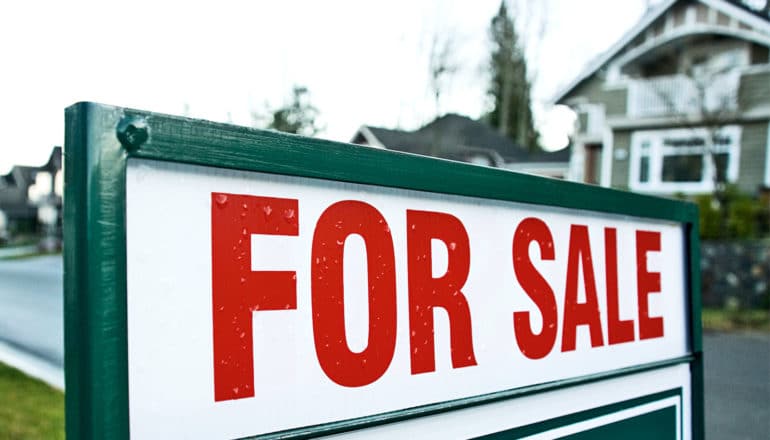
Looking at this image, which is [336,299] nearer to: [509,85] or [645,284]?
[645,284]

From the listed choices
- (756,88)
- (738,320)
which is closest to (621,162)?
(756,88)

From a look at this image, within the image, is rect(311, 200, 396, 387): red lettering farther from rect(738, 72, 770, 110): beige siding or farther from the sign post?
rect(738, 72, 770, 110): beige siding

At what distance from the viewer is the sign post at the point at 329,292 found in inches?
37.1

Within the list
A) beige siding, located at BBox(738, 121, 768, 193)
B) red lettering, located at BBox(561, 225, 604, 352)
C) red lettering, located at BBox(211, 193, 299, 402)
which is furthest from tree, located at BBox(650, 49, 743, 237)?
red lettering, located at BBox(211, 193, 299, 402)

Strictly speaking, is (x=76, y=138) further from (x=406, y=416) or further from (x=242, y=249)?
(x=406, y=416)

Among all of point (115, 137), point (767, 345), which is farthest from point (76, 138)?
point (767, 345)

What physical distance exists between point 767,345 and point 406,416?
10.1 meters

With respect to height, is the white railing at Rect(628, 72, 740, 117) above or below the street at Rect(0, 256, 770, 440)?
above

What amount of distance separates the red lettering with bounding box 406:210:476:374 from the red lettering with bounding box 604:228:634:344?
0.58 m

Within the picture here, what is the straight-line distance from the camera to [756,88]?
52.4 feet

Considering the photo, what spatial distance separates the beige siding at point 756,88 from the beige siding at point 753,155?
28.6 inches

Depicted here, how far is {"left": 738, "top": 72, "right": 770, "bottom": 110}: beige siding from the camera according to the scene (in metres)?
15.8

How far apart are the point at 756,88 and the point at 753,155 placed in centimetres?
175

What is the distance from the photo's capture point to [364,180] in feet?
4.15
